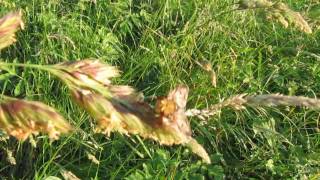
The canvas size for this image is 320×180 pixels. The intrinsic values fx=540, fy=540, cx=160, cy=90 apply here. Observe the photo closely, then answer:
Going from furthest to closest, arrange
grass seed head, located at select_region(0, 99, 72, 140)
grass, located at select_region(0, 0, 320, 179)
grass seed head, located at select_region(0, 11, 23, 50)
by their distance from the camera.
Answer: grass, located at select_region(0, 0, 320, 179) → grass seed head, located at select_region(0, 11, 23, 50) → grass seed head, located at select_region(0, 99, 72, 140)

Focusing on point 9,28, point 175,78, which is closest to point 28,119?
point 9,28

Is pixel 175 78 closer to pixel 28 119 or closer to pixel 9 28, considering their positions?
pixel 9 28

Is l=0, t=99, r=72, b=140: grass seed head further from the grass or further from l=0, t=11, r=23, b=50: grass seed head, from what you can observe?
the grass

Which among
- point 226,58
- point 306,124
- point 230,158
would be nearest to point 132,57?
point 226,58

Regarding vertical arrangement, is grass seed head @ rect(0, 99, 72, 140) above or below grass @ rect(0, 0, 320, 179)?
above

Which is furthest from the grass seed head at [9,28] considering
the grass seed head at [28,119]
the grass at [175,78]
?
the grass at [175,78]

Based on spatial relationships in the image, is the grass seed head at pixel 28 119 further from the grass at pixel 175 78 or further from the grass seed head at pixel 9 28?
the grass at pixel 175 78

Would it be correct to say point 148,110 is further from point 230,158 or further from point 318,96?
point 318,96

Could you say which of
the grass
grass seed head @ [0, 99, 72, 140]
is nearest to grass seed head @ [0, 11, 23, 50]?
grass seed head @ [0, 99, 72, 140]

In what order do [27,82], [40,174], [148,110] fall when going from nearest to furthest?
[148,110]
[40,174]
[27,82]
